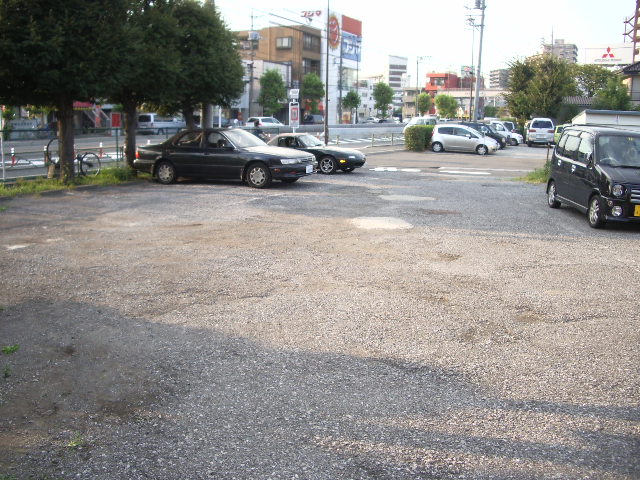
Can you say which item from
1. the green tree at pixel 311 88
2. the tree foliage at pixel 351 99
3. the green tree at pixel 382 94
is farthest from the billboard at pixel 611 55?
the green tree at pixel 311 88

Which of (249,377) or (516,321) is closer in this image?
(249,377)

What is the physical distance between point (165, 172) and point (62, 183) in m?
2.68

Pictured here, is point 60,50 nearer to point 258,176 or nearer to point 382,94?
point 258,176

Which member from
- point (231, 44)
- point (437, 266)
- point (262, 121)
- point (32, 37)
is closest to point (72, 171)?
point (32, 37)

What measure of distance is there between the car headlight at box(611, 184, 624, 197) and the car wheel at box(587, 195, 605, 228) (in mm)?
290

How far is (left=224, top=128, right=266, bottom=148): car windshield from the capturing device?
16766 millimetres

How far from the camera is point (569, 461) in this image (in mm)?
3568

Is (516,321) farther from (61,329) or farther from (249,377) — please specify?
(61,329)

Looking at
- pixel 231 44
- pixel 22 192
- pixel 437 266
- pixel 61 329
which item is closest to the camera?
pixel 61 329

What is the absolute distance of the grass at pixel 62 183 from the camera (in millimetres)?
15562

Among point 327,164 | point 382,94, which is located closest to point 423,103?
point 382,94

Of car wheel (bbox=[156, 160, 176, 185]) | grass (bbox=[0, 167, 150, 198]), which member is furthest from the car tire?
grass (bbox=[0, 167, 150, 198])

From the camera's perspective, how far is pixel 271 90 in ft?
262

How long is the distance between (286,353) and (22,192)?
12.6m
